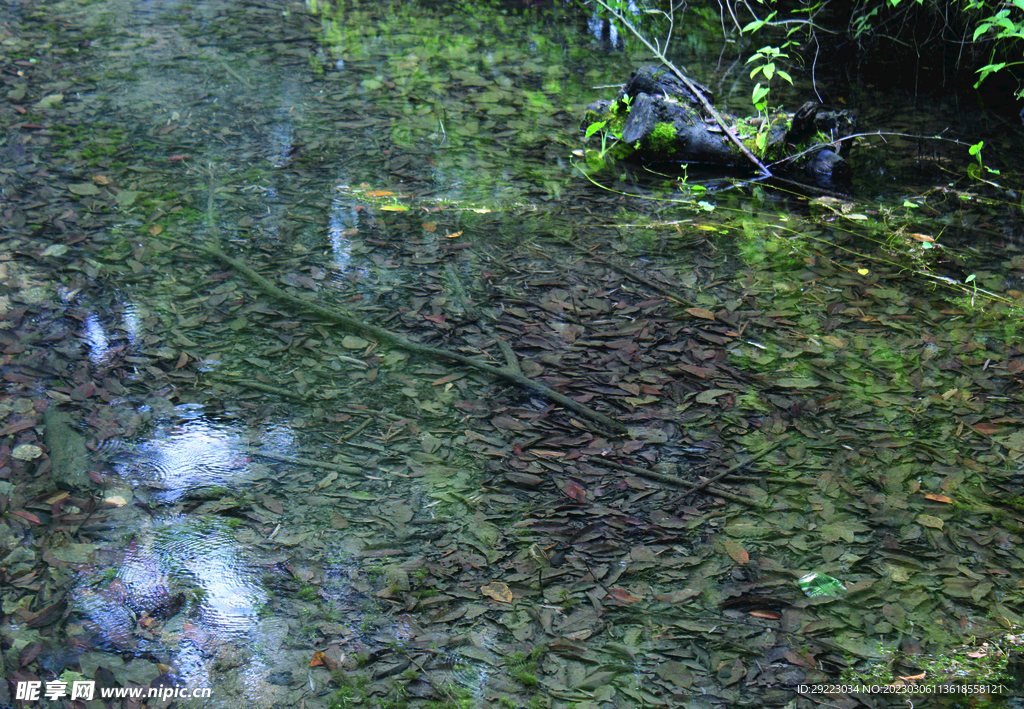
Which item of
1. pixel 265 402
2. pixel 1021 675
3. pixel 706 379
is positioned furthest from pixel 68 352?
pixel 1021 675

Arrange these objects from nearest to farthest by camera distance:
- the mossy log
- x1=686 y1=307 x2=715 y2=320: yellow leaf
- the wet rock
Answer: the wet rock
x1=686 y1=307 x2=715 y2=320: yellow leaf
the mossy log

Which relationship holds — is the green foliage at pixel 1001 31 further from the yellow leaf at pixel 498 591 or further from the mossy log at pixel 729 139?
the yellow leaf at pixel 498 591

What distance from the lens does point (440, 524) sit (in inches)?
100

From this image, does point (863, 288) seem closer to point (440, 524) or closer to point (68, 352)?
point (440, 524)

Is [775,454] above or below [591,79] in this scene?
below

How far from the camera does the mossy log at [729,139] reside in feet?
15.9

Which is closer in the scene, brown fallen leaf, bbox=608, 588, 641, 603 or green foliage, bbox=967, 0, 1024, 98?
brown fallen leaf, bbox=608, 588, 641, 603

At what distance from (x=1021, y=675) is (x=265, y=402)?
2720 mm

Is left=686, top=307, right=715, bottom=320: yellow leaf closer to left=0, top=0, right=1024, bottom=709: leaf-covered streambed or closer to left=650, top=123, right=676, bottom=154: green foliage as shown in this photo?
left=0, top=0, right=1024, bottom=709: leaf-covered streambed

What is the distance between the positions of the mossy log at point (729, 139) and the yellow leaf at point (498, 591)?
341 centimetres

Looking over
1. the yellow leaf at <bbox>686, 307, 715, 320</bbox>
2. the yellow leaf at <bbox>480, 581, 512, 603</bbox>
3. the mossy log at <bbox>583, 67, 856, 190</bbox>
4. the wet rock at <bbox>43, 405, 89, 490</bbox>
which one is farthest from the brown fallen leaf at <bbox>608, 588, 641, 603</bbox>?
the mossy log at <bbox>583, 67, 856, 190</bbox>

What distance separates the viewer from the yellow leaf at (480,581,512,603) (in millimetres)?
2318

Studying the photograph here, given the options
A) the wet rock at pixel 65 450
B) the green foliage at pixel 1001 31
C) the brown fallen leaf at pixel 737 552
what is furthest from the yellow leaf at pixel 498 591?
the green foliage at pixel 1001 31

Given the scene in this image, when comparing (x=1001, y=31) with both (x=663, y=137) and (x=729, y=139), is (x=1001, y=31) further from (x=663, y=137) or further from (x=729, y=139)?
(x=663, y=137)
